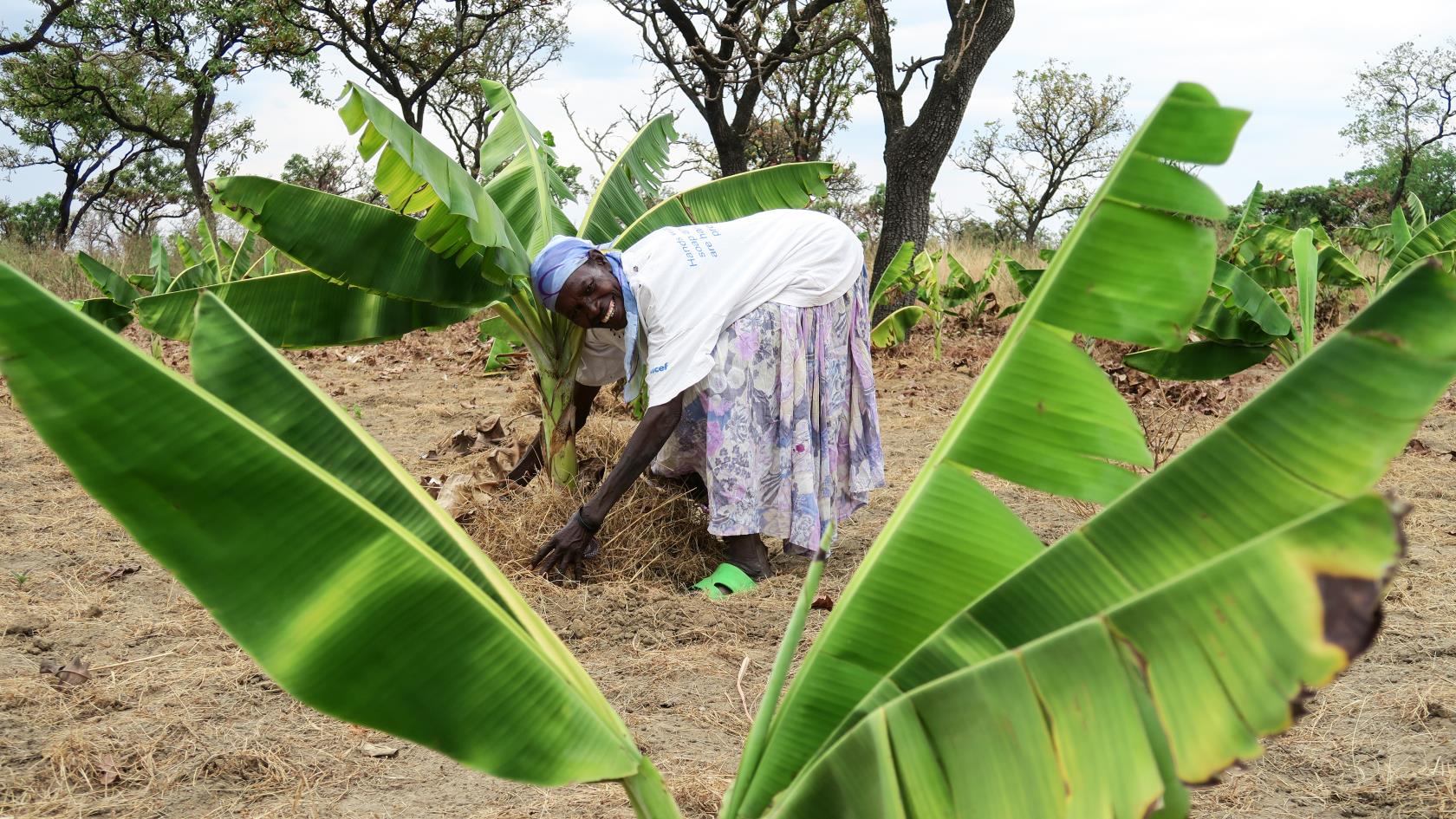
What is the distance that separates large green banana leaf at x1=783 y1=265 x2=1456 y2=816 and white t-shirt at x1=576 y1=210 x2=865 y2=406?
2.83 metres

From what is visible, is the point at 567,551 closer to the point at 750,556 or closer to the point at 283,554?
the point at 750,556

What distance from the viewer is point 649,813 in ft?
5.53

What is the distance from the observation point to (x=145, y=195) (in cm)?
3503

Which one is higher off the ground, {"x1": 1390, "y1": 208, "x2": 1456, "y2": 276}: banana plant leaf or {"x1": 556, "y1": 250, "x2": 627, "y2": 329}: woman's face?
{"x1": 1390, "y1": 208, "x2": 1456, "y2": 276}: banana plant leaf

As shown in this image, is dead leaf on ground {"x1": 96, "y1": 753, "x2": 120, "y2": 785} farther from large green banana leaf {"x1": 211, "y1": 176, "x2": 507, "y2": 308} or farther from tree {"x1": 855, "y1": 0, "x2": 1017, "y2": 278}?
tree {"x1": 855, "y1": 0, "x2": 1017, "y2": 278}

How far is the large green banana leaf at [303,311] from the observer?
4.48 metres

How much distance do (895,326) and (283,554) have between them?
1003 centimetres

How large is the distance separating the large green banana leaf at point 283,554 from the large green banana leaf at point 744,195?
3.92 metres

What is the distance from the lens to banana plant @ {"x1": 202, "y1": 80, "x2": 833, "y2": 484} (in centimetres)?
391

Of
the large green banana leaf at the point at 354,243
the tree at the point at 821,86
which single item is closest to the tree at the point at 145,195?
the tree at the point at 821,86

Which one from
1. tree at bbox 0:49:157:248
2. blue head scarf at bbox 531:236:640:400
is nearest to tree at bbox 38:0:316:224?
tree at bbox 0:49:157:248

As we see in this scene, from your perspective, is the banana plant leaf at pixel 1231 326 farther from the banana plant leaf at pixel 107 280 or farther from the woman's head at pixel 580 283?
the banana plant leaf at pixel 107 280

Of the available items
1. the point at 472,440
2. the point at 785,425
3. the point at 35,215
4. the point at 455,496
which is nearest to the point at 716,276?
the point at 785,425

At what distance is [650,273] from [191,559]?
2.96 meters
